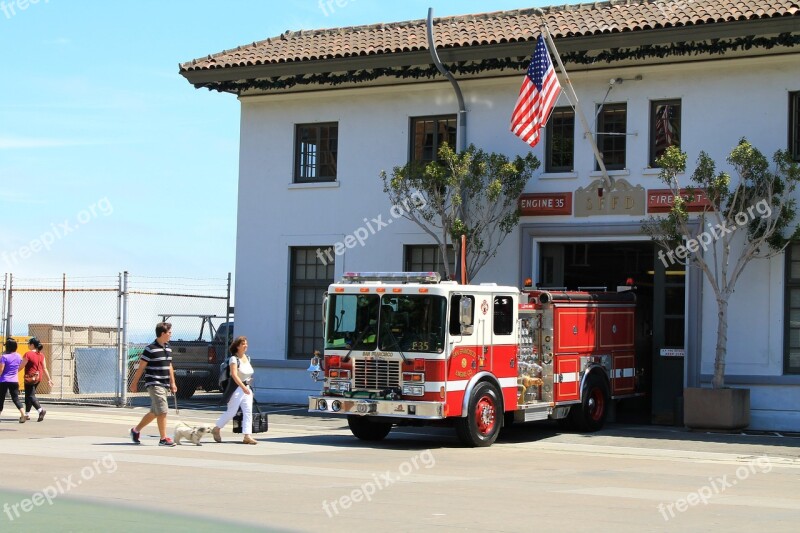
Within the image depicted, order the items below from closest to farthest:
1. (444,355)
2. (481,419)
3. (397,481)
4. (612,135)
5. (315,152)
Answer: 1. (397,481)
2. (444,355)
3. (481,419)
4. (612,135)
5. (315,152)

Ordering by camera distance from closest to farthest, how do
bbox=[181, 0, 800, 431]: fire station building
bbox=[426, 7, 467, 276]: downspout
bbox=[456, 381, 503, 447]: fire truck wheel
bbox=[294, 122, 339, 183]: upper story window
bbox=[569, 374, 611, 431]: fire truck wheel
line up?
bbox=[456, 381, 503, 447]: fire truck wheel → bbox=[569, 374, 611, 431]: fire truck wheel → bbox=[181, 0, 800, 431]: fire station building → bbox=[426, 7, 467, 276]: downspout → bbox=[294, 122, 339, 183]: upper story window

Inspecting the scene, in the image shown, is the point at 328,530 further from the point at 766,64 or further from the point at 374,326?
the point at 766,64

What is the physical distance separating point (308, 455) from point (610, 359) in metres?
7.39

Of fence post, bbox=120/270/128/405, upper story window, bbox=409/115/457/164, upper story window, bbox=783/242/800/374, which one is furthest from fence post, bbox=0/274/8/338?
upper story window, bbox=783/242/800/374

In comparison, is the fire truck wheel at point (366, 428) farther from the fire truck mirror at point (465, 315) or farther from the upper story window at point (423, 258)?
the upper story window at point (423, 258)

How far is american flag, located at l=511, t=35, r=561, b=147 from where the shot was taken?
21.3 meters

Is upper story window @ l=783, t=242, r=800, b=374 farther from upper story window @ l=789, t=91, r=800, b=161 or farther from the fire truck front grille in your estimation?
the fire truck front grille

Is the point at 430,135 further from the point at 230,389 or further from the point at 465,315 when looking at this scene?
the point at 230,389

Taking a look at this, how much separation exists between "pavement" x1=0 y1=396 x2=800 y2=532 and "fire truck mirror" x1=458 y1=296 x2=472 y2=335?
1.80m

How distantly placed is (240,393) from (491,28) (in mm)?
10769

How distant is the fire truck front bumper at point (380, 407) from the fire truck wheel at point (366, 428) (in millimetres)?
662

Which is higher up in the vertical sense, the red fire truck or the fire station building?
the fire station building

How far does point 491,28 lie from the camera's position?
2498cm

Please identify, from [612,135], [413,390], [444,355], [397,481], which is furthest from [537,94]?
[397,481]
